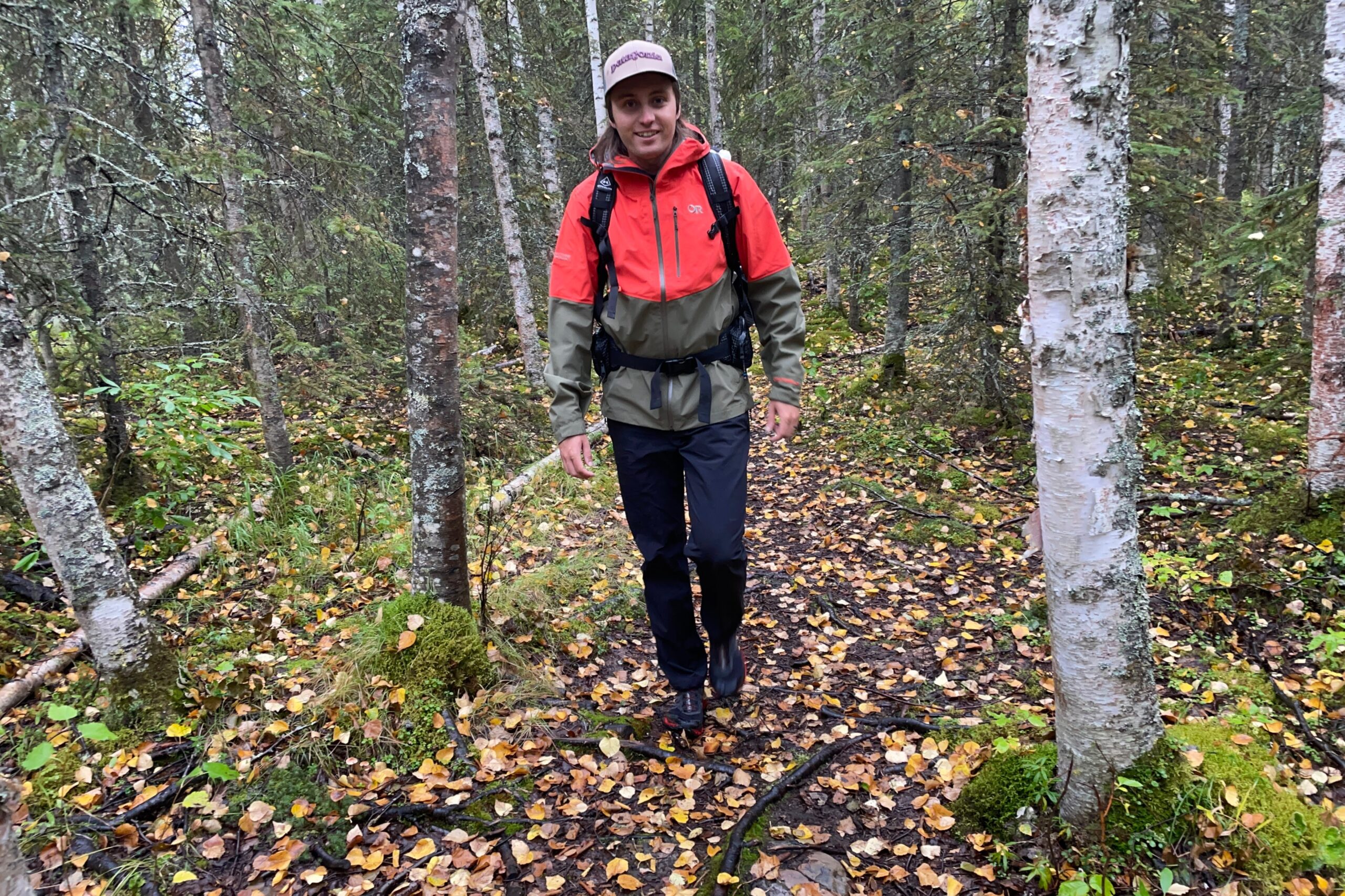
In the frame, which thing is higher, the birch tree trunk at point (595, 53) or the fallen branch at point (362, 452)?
the birch tree trunk at point (595, 53)

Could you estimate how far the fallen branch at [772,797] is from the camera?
249 centimetres

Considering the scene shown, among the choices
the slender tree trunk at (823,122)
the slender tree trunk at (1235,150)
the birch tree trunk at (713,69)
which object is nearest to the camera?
the slender tree trunk at (823,122)

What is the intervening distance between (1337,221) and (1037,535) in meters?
4.14

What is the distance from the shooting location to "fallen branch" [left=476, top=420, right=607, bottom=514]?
611cm

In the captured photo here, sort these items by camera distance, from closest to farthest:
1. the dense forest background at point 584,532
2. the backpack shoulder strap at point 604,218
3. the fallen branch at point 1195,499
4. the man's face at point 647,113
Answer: the dense forest background at point 584,532, the man's face at point 647,113, the backpack shoulder strap at point 604,218, the fallen branch at point 1195,499

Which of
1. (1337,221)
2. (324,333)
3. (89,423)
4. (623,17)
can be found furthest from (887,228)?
(623,17)

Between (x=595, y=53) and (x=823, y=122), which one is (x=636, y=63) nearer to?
(x=595, y=53)

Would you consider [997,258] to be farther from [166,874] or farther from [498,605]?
[166,874]

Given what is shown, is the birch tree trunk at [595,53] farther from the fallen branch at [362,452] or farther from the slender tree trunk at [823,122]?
the fallen branch at [362,452]

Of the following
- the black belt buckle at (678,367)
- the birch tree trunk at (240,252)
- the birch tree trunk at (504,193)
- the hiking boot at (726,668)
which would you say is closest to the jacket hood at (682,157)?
the black belt buckle at (678,367)

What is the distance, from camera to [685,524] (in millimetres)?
3109

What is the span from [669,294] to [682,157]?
0.54 meters

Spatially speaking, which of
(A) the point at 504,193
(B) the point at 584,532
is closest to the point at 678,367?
(B) the point at 584,532

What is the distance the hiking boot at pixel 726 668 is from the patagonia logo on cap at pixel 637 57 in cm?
250
